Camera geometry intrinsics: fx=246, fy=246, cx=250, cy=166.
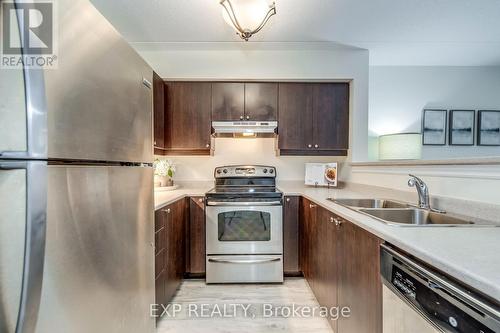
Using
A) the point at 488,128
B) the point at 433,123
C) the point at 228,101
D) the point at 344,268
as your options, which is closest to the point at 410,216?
the point at 344,268

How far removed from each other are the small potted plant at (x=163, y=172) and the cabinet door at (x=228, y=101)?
0.75 m

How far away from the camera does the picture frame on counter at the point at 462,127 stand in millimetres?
3061

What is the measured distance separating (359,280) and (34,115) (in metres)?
1.41

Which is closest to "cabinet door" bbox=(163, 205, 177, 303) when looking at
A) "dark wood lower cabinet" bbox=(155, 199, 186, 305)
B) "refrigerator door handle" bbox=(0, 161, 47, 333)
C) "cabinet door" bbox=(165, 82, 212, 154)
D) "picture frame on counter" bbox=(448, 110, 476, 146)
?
"dark wood lower cabinet" bbox=(155, 199, 186, 305)

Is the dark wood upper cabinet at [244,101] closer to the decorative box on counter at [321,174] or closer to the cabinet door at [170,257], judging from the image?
the decorative box on counter at [321,174]

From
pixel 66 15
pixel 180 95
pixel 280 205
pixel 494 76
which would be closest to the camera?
pixel 66 15

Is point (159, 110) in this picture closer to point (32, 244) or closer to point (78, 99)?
point (78, 99)

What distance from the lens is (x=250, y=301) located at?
2.09m

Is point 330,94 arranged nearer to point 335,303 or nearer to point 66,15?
point 335,303

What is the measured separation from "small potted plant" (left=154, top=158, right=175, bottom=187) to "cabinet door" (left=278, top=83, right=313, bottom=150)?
1.29m

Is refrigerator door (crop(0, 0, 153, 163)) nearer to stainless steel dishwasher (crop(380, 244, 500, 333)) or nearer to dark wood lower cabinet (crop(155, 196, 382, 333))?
dark wood lower cabinet (crop(155, 196, 382, 333))

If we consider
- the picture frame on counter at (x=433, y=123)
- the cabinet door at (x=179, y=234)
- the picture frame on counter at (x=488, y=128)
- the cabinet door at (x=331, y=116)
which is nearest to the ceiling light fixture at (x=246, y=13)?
the cabinet door at (x=331, y=116)

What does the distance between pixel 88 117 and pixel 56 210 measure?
0.29 m

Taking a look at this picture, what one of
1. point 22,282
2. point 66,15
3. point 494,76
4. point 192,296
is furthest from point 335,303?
point 494,76
